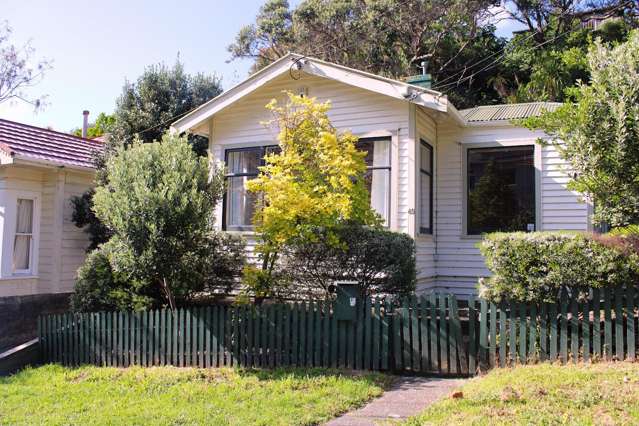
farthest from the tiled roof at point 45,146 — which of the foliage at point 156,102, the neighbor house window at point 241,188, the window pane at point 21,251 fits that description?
the neighbor house window at point 241,188

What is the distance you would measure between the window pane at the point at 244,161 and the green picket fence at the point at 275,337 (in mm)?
4286

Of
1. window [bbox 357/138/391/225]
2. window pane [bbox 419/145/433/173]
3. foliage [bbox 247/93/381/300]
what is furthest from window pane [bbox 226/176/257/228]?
window pane [bbox 419/145/433/173]

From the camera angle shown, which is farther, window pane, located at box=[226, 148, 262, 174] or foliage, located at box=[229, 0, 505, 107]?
foliage, located at box=[229, 0, 505, 107]

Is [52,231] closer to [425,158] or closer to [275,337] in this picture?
[275,337]

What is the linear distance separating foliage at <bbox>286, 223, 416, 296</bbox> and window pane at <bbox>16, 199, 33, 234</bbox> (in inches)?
254

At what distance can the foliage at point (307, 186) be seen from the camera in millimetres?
8695

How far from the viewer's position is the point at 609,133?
281 inches

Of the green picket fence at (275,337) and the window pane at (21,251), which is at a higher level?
the window pane at (21,251)

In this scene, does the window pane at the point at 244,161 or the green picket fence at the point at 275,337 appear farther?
the window pane at the point at 244,161

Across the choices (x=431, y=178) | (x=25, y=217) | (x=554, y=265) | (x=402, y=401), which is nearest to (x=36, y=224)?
(x=25, y=217)

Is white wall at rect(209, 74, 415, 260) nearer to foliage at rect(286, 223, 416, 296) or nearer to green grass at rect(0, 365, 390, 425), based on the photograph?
foliage at rect(286, 223, 416, 296)

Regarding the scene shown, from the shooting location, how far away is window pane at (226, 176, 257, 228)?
12.1 m

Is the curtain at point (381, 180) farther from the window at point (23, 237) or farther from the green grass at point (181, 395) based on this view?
the window at point (23, 237)

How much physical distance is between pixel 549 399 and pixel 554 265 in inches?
85.6
